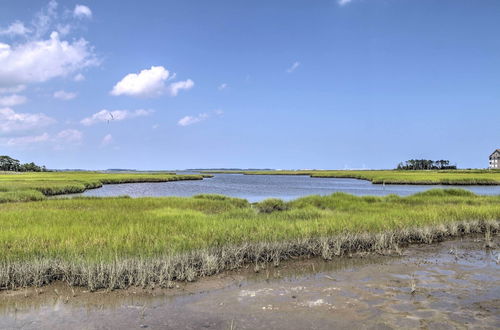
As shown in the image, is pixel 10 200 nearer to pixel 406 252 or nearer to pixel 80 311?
pixel 80 311

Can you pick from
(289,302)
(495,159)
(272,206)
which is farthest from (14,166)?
(495,159)

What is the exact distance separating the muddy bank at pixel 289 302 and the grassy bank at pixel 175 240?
483 millimetres

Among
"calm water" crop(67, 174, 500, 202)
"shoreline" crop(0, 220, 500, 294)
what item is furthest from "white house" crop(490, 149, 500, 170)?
"shoreline" crop(0, 220, 500, 294)

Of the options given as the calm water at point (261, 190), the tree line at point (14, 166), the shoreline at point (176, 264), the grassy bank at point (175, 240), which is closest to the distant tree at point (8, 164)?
the tree line at point (14, 166)

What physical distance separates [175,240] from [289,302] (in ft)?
17.6

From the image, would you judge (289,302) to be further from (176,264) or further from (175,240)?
(175,240)

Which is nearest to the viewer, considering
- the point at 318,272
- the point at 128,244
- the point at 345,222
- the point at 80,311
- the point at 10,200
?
the point at 80,311

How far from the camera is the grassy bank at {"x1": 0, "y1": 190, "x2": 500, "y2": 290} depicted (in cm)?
892

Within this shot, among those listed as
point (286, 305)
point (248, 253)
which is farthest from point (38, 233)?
point (286, 305)

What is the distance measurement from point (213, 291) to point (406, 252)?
7.34 metres

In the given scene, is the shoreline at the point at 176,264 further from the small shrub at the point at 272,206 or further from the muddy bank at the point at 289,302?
the small shrub at the point at 272,206

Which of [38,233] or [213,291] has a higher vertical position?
[38,233]

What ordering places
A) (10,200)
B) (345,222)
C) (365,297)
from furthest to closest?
(10,200), (345,222), (365,297)

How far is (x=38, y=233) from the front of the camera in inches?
485
